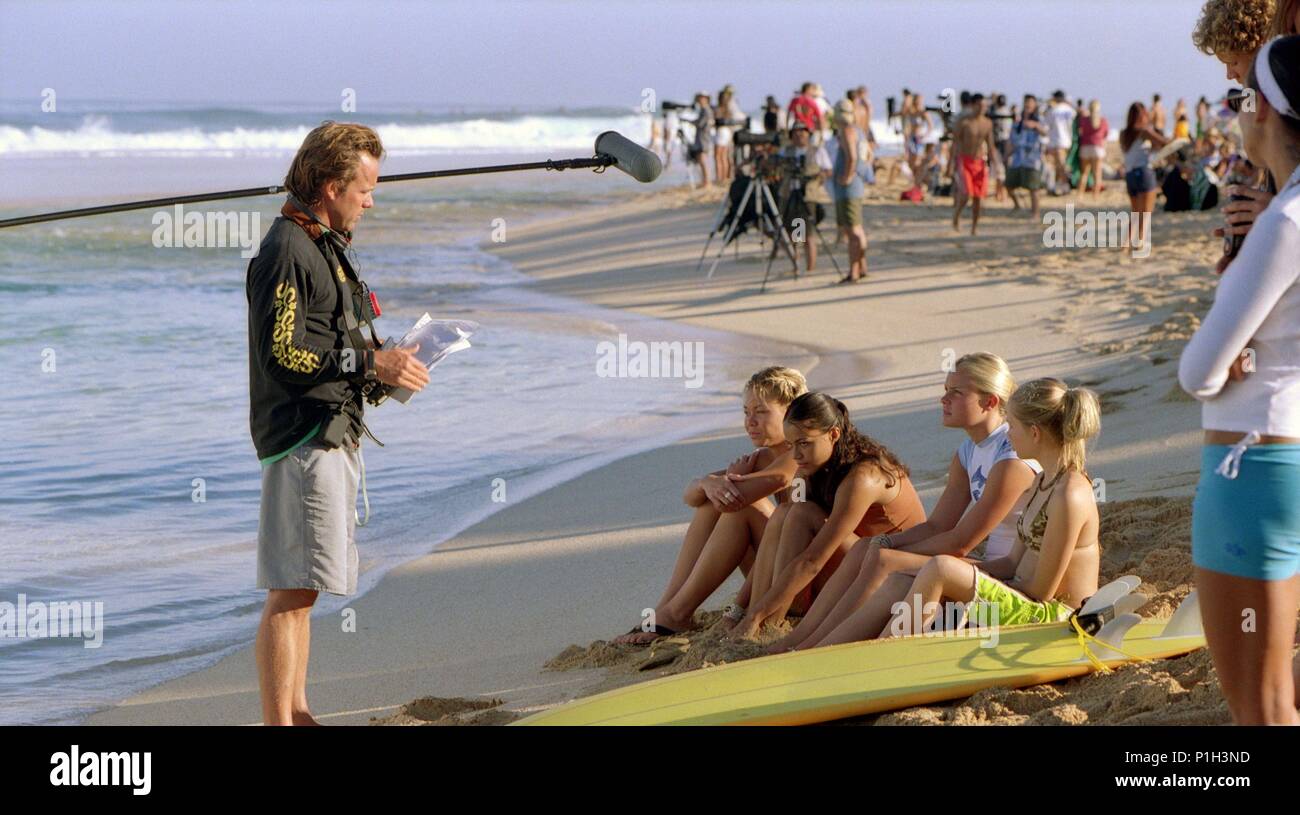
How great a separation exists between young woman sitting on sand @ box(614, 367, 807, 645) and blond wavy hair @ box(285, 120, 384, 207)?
4.95 feet

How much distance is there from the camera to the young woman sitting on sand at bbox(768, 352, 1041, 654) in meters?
3.68

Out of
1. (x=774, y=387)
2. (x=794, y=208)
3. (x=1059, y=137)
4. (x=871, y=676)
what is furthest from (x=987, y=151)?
(x=871, y=676)

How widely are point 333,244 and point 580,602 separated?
1889mm

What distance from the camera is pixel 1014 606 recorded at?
3.56m

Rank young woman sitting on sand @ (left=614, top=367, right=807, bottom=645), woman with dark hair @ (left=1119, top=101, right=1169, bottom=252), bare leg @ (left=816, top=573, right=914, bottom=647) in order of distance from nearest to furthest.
→ bare leg @ (left=816, top=573, right=914, bottom=647)
young woman sitting on sand @ (left=614, top=367, right=807, bottom=645)
woman with dark hair @ (left=1119, top=101, right=1169, bottom=252)

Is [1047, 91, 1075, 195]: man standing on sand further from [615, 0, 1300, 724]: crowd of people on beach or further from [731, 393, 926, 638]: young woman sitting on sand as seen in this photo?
[731, 393, 926, 638]: young woman sitting on sand

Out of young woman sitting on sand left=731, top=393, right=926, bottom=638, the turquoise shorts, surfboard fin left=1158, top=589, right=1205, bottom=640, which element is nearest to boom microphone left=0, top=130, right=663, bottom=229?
young woman sitting on sand left=731, top=393, right=926, bottom=638

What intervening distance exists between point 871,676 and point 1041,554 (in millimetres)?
628

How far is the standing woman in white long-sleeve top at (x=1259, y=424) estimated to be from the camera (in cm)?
216

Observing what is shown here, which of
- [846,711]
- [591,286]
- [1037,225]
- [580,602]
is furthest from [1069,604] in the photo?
[1037,225]

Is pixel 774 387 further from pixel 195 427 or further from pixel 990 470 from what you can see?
pixel 195 427

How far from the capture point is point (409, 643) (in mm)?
4504

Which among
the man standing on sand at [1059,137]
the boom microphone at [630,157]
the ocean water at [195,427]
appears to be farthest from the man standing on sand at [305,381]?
the man standing on sand at [1059,137]
